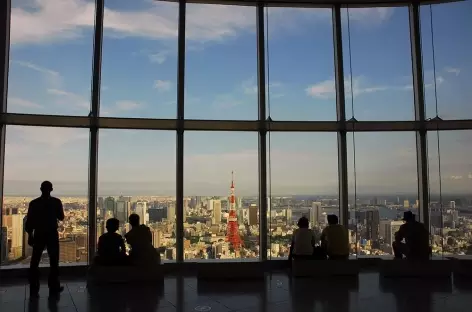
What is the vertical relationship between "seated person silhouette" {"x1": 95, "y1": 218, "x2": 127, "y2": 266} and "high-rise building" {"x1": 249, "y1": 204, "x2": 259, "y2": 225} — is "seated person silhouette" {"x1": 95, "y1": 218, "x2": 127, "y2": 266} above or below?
below

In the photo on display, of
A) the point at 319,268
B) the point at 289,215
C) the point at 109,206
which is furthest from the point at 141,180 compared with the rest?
the point at 319,268

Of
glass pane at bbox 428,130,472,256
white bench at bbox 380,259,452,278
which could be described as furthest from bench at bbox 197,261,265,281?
glass pane at bbox 428,130,472,256

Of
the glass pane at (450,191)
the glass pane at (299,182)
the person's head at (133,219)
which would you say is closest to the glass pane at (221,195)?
the glass pane at (299,182)

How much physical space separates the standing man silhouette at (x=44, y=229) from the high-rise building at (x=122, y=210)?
1.99m

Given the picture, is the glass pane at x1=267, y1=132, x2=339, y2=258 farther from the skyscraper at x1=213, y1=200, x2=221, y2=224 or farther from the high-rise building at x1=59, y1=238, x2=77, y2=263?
the high-rise building at x1=59, y1=238, x2=77, y2=263

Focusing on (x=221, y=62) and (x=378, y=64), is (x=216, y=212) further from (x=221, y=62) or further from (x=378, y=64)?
(x=378, y=64)

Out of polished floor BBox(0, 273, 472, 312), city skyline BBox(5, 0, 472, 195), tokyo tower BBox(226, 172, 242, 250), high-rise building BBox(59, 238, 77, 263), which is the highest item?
city skyline BBox(5, 0, 472, 195)

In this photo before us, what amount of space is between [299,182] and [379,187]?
4.88ft

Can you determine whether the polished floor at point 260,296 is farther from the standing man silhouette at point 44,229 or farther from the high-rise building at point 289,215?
the high-rise building at point 289,215

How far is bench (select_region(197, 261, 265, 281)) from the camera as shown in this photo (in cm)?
643

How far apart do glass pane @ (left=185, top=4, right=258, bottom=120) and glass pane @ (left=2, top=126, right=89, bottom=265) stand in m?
2.14

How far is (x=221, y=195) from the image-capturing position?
8.08m

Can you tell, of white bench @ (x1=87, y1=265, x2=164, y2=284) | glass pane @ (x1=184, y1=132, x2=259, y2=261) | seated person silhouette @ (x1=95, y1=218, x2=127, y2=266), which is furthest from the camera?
glass pane @ (x1=184, y1=132, x2=259, y2=261)

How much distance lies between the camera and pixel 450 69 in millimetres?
8625
